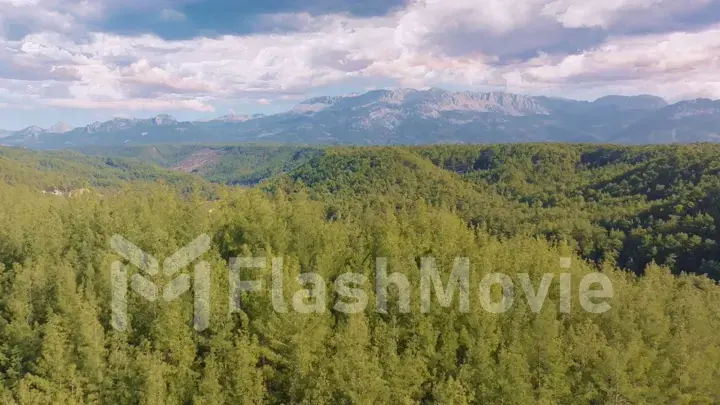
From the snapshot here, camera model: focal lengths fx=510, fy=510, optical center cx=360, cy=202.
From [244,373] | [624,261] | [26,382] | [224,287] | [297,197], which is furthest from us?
[624,261]

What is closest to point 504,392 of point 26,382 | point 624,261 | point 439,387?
point 439,387

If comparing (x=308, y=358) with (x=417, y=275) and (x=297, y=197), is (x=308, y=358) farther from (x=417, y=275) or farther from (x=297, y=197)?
(x=297, y=197)

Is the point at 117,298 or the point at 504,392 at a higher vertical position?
the point at 117,298

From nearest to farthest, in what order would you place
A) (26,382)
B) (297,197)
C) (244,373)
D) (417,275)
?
(26,382) → (244,373) → (417,275) → (297,197)

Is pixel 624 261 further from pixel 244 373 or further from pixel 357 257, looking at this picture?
pixel 244 373

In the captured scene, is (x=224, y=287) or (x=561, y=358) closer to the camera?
(x=561, y=358)

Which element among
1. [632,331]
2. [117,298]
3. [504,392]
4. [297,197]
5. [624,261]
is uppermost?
[297,197]

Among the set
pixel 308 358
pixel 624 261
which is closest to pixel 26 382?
pixel 308 358

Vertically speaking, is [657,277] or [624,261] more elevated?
[657,277]

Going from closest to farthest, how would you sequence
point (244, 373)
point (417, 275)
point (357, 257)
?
1. point (244, 373)
2. point (417, 275)
3. point (357, 257)
